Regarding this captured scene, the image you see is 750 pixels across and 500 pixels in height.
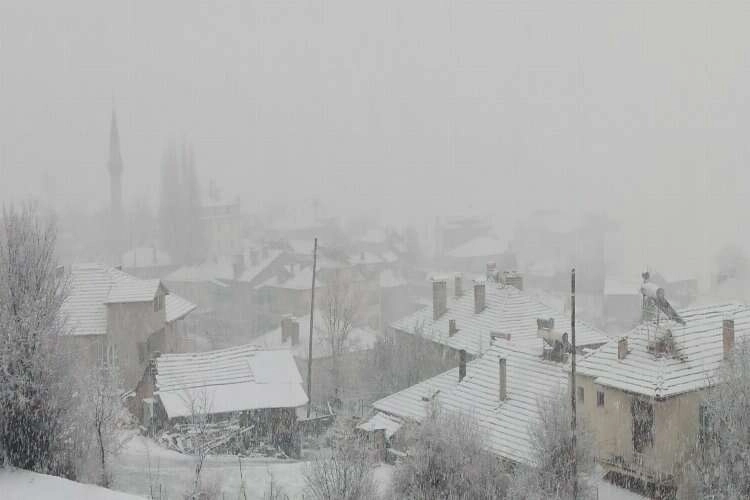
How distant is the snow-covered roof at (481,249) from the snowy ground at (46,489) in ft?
250

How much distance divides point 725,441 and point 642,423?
9.34ft

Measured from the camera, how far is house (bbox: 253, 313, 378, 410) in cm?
4391

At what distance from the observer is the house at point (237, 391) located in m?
28.3

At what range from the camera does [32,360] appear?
17250 mm

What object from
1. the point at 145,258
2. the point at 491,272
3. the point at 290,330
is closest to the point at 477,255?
the point at 145,258

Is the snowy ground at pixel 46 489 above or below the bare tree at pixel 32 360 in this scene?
below

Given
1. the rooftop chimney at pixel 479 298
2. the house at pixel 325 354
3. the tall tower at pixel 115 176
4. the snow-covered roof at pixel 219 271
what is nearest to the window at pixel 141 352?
the house at pixel 325 354

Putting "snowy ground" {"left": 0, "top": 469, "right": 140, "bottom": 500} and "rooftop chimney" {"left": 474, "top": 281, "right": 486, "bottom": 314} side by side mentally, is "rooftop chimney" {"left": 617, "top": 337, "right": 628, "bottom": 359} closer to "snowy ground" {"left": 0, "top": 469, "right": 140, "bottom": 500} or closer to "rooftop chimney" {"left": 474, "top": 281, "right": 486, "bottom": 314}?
"snowy ground" {"left": 0, "top": 469, "right": 140, "bottom": 500}

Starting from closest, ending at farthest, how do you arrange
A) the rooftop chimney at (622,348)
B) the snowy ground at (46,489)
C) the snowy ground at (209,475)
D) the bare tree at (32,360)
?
1. the snowy ground at (46,489)
2. the bare tree at (32,360)
3. the snowy ground at (209,475)
4. the rooftop chimney at (622,348)

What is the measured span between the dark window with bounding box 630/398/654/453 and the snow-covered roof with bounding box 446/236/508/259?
220 feet

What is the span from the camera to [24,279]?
17703mm

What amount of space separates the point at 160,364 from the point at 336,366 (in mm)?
14789

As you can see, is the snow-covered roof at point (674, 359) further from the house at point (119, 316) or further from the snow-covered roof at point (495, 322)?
the house at point (119, 316)

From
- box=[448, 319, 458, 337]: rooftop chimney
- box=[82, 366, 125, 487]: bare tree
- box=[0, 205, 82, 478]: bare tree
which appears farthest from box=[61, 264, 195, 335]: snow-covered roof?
box=[0, 205, 82, 478]: bare tree
